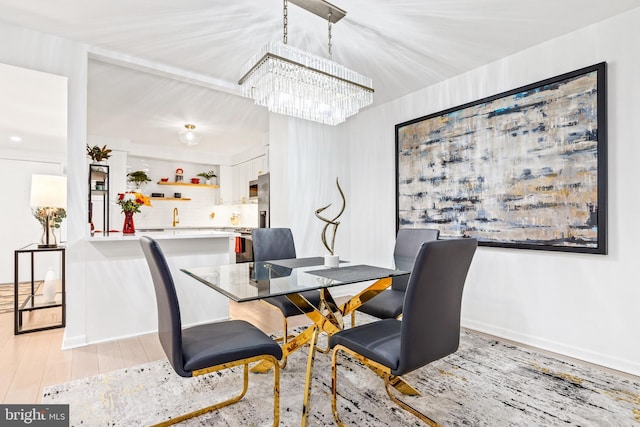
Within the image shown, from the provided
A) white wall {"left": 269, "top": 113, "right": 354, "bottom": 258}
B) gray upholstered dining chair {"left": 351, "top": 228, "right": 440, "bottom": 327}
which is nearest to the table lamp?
white wall {"left": 269, "top": 113, "right": 354, "bottom": 258}

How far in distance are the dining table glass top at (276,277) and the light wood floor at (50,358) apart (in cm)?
102

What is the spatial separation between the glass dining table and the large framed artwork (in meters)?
1.48

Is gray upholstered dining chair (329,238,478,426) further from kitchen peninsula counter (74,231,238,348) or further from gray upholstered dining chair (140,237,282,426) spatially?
kitchen peninsula counter (74,231,238,348)

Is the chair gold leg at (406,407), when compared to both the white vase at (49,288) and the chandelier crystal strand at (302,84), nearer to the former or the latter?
the chandelier crystal strand at (302,84)

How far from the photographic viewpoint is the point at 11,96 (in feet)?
10.5

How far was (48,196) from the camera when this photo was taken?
3307 millimetres

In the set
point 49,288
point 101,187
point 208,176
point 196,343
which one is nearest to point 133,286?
point 49,288

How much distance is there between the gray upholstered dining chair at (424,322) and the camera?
54.6 inches

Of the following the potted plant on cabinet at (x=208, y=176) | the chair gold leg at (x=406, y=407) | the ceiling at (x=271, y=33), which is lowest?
the chair gold leg at (x=406, y=407)

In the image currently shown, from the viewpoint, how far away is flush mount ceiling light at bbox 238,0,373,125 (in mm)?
2104

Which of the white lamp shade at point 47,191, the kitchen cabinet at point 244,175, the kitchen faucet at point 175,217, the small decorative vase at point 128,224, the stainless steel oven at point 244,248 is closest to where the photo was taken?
the small decorative vase at point 128,224

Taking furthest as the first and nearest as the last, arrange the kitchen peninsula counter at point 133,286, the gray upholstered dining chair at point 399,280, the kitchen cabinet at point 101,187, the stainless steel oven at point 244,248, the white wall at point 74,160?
the stainless steel oven at point 244,248 < the kitchen cabinet at point 101,187 < the kitchen peninsula counter at point 133,286 < the white wall at point 74,160 < the gray upholstered dining chair at point 399,280

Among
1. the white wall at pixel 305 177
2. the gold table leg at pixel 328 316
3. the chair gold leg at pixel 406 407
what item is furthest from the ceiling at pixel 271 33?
the chair gold leg at pixel 406 407

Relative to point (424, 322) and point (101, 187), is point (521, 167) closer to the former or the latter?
point (424, 322)
